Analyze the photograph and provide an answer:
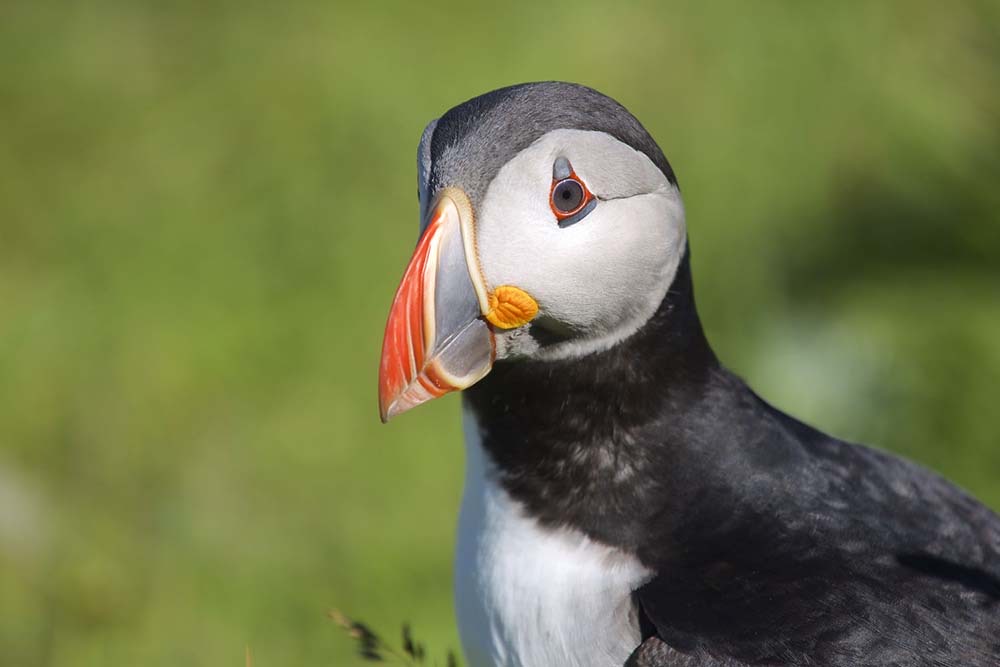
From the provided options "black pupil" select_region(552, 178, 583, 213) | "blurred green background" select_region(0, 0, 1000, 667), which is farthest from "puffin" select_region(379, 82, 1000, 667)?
"blurred green background" select_region(0, 0, 1000, 667)

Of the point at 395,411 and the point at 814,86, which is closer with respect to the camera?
the point at 395,411

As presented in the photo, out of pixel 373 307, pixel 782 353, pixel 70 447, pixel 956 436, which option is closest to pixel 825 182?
pixel 782 353

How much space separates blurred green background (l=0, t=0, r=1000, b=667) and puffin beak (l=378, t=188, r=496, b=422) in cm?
234

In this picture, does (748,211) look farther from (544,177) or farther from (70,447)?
(544,177)

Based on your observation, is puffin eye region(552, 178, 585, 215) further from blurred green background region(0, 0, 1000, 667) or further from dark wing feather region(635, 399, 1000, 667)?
blurred green background region(0, 0, 1000, 667)

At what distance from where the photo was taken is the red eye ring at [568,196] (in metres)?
2.91

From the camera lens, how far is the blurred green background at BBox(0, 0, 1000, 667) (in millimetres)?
5348

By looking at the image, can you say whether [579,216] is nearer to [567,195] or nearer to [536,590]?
[567,195]

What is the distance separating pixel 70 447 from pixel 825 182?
358 centimetres

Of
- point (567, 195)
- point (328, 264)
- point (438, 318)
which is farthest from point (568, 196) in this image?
point (328, 264)

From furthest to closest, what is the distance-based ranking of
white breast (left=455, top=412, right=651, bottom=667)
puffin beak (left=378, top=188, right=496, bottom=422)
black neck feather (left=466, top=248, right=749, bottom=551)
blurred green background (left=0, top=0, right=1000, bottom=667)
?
blurred green background (left=0, top=0, right=1000, bottom=667), black neck feather (left=466, top=248, right=749, bottom=551), white breast (left=455, top=412, right=651, bottom=667), puffin beak (left=378, top=188, right=496, bottom=422)

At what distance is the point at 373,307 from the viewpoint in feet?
20.6

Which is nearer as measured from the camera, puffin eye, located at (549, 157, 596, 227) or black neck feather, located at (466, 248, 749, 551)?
puffin eye, located at (549, 157, 596, 227)

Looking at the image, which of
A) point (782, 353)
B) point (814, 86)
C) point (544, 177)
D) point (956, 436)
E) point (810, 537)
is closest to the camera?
point (544, 177)
